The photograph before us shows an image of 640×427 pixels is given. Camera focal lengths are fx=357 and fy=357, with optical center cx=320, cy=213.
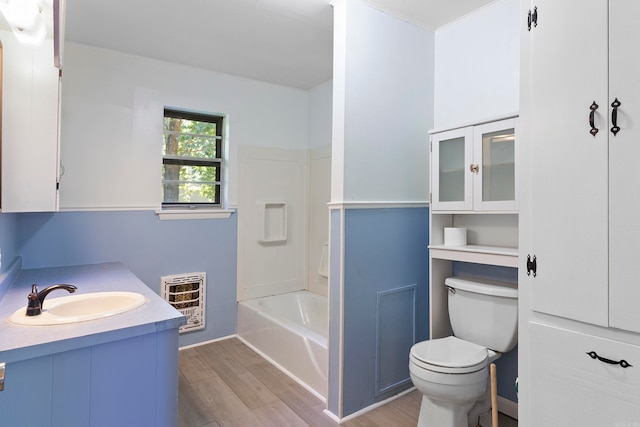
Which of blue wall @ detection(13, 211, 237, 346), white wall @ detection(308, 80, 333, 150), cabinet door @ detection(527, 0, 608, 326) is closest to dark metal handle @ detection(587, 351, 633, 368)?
cabinet door @ detection(527, 0, 608, 326)

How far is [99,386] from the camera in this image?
1234 mm

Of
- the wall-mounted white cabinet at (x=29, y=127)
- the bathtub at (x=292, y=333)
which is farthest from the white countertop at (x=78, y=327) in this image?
the bathtub at (x=292, y=333)

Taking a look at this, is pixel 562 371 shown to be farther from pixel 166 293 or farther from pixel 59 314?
pixel 166 293

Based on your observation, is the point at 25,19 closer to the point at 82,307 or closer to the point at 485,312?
the point at 82,307

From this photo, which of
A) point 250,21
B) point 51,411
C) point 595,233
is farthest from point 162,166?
point 595,233

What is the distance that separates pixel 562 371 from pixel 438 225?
1113 millimetres

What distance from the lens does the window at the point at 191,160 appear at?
3.11 m

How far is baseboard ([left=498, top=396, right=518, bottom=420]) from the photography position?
82.3 inches

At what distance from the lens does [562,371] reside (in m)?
1.30

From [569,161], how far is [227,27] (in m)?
2.17

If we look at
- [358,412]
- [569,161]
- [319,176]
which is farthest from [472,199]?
[319,176]

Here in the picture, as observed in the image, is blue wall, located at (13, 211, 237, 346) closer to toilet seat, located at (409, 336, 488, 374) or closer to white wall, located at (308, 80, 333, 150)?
white wall, located at (308, 80, 333, 150)

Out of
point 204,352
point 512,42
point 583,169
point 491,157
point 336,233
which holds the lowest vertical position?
point 204,352

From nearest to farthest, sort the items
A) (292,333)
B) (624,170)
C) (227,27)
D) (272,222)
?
(624,170) → (227,27) → (292,333) → (272,222)
